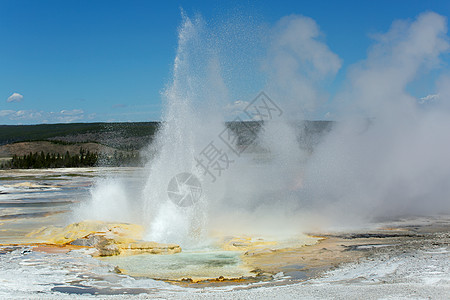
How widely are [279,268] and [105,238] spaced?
4172mm

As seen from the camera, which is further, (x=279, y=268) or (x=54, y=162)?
(x=54, y=162)

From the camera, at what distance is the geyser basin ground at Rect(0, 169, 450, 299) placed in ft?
22.7

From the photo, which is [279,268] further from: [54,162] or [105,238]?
[54,162]

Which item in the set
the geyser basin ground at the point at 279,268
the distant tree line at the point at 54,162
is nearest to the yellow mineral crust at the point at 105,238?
the geyser basin ground at the point at 279,268

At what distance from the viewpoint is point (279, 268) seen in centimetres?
851

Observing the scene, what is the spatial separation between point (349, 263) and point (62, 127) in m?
141

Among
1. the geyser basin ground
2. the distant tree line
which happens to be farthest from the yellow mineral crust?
the distant tree line

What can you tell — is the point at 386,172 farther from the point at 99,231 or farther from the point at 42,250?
the point at 42,250

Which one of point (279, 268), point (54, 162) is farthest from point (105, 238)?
point (54, 162)

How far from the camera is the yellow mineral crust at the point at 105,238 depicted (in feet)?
32.4

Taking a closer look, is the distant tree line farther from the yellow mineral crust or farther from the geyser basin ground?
the geyser basin ground

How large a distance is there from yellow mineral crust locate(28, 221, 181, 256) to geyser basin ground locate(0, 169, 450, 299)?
31 cm

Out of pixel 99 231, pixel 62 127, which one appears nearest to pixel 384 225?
pixel 99 231

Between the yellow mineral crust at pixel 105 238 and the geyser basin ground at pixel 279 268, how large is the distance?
1.02ft
